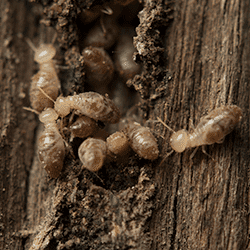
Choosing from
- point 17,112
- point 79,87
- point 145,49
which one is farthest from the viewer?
point 17,112

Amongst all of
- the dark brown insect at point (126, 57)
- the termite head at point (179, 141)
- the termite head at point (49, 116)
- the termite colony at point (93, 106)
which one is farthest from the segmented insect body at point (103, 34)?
the termite head at point (179, 141)

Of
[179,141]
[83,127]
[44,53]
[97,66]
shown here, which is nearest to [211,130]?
[179,141]

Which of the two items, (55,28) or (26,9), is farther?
(26,9)

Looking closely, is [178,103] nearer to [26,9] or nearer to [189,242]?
[189,242]

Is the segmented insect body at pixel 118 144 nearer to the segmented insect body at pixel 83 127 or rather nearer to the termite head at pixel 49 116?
the segmented insect body at pixel 83 127

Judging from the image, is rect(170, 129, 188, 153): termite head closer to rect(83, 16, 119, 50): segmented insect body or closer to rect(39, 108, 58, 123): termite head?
rect(39, 108, 58, 123): termite head

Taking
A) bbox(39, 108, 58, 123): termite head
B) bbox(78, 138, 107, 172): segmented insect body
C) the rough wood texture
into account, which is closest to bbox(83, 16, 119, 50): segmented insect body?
the rough wood texture

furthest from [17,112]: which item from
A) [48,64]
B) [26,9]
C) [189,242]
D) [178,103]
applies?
[189,242]
